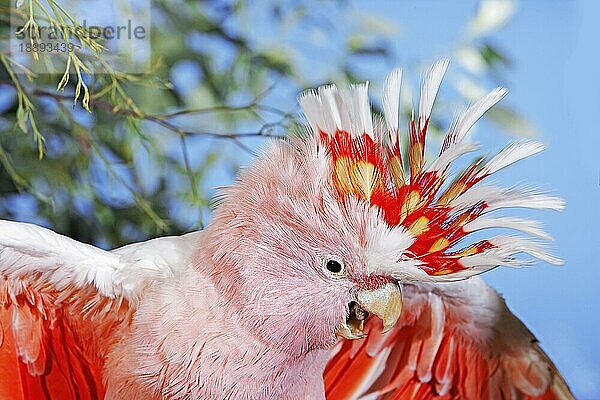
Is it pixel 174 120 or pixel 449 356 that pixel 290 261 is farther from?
pixel 174 120

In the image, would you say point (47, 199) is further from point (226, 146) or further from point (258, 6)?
point (258, 6)

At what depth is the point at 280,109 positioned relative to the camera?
0.76 metres

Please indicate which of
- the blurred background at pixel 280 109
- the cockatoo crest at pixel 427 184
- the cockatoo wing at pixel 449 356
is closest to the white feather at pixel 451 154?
the cockatoo crest at pixel 427 184

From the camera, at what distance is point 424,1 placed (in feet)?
2.39

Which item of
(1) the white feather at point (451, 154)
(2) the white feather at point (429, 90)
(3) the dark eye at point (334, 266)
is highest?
(2) the white feather at point (429, 90)

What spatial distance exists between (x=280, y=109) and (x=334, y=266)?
37 centimetres

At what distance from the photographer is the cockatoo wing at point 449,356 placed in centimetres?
54

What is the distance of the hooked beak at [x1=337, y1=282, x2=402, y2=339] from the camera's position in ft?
1.39

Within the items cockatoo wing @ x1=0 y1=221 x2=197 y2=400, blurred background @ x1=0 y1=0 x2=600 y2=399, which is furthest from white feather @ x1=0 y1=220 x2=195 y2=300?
blurred background @ x1=0 y1=0 x2=600 y2=399

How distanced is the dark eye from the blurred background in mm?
305

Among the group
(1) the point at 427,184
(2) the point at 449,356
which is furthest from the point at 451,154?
(2) the point at 449,356

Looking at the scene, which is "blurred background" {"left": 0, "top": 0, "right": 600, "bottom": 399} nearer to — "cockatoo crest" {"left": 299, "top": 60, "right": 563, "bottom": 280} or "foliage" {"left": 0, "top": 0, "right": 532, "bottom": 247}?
"foliage" {"left": 0, "top": 0, "right": 532, "bottom": 247}

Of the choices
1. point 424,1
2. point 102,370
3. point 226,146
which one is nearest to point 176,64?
point 226,146

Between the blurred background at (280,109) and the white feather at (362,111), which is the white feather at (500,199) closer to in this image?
the white feather at (362,111)
